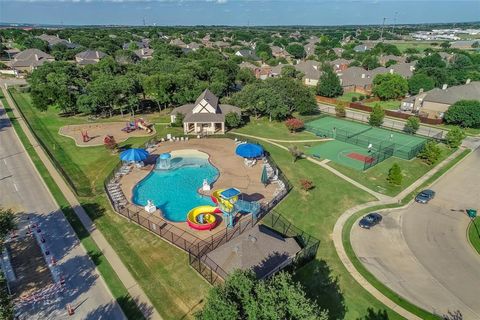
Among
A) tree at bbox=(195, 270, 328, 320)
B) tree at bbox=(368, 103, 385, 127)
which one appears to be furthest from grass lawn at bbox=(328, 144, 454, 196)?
tree at bbox=(195, 270, 328, 320)

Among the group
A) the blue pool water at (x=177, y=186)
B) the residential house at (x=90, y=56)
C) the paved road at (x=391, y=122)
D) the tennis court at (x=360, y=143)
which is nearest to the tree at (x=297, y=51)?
the paved road at (x=391, y=122)

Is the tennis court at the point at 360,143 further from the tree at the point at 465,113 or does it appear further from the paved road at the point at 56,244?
the paved road at the point at 56,244

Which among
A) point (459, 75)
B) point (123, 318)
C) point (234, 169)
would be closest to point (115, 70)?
point (234, 169)

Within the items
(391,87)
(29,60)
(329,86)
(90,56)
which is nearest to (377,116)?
(329,86)

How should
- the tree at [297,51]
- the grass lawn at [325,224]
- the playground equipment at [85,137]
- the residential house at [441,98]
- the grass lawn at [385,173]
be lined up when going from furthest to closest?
the tree at [297,51] < the residential house at [441,98] < the playground equipment at [85,137] < the grass lawn at [385,173] < the grass lawn at [325,224]

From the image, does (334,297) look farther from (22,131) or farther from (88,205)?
(22,131)

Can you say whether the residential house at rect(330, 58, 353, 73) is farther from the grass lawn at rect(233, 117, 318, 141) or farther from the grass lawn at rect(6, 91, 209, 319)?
the grass lawn at rect(6, 91, 209, 319)
